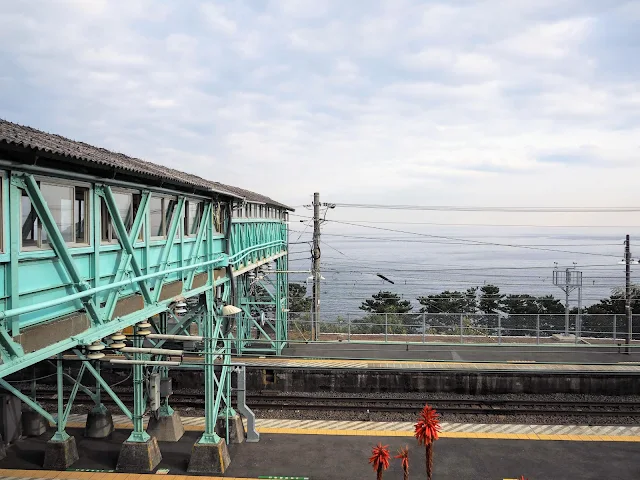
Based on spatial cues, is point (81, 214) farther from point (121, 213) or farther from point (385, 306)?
point (385, 306)

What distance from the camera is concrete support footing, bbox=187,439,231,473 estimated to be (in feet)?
32.5

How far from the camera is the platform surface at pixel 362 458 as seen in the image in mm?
9859

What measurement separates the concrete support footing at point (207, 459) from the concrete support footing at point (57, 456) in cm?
249

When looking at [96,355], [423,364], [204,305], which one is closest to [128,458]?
[204,305]

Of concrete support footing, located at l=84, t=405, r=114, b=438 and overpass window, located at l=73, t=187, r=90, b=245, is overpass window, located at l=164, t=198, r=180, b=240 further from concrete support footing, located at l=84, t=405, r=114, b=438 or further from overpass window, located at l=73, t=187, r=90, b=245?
concrete support footing, located at l=84, t=405, r=114, b=438

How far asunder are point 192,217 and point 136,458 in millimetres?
4924

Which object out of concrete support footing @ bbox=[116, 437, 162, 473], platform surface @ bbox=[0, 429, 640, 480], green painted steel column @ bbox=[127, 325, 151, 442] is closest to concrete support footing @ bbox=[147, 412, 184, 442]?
platform surface @ bbox=[0, 429, 640, 480]

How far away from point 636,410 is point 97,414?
45.4ft

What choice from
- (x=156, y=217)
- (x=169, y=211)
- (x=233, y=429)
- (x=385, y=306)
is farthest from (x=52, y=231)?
(x=385, y=306)

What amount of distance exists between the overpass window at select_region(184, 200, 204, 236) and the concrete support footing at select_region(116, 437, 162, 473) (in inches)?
172

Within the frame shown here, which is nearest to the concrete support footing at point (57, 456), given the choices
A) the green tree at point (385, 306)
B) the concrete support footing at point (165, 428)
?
the concrete support footing at point (165, 428)

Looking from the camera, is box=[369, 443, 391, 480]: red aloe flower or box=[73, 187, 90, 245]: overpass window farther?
box=[73, 187, 90, 245]: overpass window

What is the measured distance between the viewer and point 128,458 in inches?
395

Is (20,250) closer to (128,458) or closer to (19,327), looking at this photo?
(19,327)
